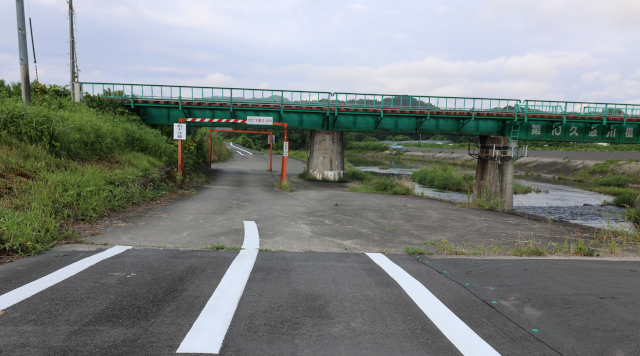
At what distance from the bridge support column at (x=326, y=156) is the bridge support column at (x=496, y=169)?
36.2 feet

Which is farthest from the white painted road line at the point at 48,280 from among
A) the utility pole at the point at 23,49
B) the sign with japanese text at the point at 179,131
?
the sign with japanese text at the point at 179,131

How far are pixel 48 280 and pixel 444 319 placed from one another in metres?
4.27

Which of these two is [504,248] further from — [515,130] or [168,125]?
[168,125]

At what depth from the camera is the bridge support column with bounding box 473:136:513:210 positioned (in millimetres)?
28312

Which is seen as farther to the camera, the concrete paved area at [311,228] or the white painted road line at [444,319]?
the concrete paved area at [311,228]

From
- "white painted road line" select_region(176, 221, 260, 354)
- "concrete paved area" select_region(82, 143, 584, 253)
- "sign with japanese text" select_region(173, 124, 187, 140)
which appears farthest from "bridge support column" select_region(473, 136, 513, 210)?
"white painted road line" select_region(176, 221, 260, 354)

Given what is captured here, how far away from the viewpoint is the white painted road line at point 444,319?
2778mm

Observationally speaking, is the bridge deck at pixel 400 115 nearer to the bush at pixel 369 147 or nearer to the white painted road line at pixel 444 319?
the white painted road line at pixel 444 319

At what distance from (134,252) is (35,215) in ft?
8.22

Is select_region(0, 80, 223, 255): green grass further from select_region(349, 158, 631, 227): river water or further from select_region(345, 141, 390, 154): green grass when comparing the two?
select_region(345, 141, 390, 154): green grass

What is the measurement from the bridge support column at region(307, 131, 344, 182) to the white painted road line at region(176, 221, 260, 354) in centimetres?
2381

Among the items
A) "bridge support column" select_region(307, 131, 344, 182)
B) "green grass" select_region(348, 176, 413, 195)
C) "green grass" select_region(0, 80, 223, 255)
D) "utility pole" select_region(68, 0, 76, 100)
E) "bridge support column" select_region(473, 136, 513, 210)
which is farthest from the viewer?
"bridge support column" select_region(307, 131, 344, 182)

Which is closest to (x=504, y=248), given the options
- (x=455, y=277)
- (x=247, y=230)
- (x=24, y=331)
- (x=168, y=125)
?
(x=455, y=277)

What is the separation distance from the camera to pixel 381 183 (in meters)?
21.7
